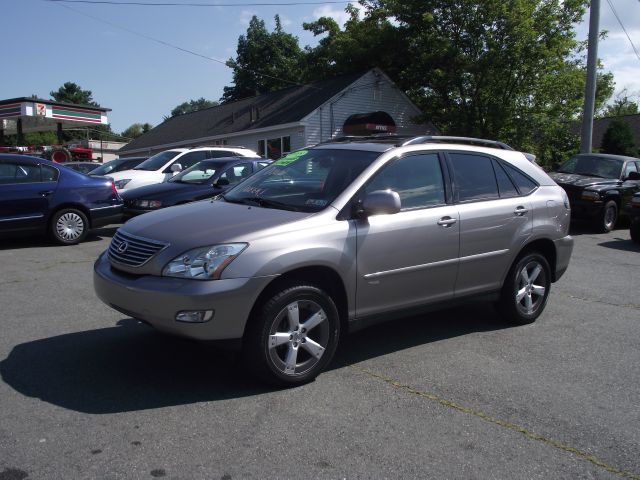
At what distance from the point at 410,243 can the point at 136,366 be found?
91.0 inches

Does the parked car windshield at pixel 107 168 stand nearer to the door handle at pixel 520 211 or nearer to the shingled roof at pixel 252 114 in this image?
the shingled roof at pixel 252 114

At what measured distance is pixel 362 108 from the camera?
2720 cm

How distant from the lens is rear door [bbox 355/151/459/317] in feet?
15.0

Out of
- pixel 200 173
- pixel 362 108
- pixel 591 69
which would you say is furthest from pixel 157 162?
pixel 362 108

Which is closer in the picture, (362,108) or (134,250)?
(134,250)

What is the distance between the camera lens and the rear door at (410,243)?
458 centimetres

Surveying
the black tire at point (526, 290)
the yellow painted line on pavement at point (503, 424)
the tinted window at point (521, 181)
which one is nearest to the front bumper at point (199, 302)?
the yellow painted line on pavement at point (503, 424)

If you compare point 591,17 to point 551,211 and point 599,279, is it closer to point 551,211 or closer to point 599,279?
point 599,279

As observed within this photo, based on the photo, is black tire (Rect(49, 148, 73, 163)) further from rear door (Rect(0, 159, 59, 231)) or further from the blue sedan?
rear door (Rect(0, 159, 59, 231))

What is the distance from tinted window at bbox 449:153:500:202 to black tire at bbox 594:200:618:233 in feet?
28.6

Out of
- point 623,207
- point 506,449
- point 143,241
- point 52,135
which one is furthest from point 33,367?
point 52,135

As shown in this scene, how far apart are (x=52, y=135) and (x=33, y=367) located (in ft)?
297

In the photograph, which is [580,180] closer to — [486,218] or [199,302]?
[486,218]

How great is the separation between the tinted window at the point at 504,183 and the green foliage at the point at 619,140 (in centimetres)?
2674
